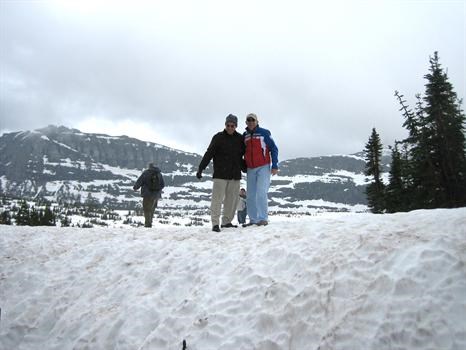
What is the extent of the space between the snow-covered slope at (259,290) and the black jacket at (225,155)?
1641 mm

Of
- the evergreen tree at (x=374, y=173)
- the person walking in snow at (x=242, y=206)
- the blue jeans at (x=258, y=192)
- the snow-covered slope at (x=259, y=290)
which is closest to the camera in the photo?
the snow-covered slope at (x=259, y=290)

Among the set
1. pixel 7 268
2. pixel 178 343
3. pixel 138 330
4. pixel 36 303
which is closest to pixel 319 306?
pixel 178 343

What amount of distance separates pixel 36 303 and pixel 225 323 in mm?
4364

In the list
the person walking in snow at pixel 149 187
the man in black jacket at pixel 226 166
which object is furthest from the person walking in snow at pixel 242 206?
the man in black jacket at pixel 226 166

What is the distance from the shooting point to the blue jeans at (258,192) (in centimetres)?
898

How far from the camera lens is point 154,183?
14000 millimetres

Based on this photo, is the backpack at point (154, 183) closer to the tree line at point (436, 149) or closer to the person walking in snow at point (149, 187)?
the person walking in snow at point (149, 187)

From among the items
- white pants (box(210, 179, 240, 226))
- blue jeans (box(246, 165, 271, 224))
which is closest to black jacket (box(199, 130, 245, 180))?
white pants (box(210, 179, 240, 226))

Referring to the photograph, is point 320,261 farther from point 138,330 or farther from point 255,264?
point 138,330

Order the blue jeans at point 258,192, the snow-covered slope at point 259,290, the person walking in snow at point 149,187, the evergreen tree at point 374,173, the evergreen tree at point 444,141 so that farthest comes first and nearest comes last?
the evergreen tree at point 374,173
the evergreen tree at point 444,141
the person walking in snow at point 149,187
the blue jeans at point 258,192
the snow-covered slope at point 259,290

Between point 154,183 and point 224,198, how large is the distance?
5.53m

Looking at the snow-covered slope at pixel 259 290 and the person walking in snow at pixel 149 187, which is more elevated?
the person walking in snow at pixel 149 187

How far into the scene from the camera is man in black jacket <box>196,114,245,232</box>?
9.13 meters

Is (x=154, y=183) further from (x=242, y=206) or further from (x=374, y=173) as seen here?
(x=374, y=173)
